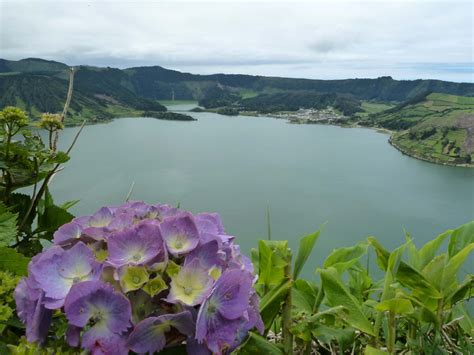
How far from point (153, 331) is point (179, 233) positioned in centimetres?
19

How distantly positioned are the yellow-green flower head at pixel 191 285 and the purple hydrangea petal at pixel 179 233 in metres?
0.05

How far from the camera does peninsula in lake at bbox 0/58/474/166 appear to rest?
78.6 metres

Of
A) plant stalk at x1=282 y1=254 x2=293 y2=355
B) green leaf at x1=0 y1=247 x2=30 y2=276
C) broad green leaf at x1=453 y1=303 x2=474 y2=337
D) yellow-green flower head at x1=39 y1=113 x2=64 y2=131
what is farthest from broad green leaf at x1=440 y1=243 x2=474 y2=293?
yellow-green flower head at x1=39 y1=113 x2=64 y2=131

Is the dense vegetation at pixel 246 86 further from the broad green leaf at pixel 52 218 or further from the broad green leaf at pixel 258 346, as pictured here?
the broad green leaf at pixel 258 346

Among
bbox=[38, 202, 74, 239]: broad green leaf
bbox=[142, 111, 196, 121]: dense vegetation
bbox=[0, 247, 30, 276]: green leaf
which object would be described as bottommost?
bbox=[142, 111, 196, 121]: dense vegetation

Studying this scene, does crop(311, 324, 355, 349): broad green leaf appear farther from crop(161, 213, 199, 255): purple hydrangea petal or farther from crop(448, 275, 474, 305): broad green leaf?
crop(161, 213, 199, 255): purple hydrangea petal

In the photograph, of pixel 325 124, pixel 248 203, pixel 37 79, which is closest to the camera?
pixel 248 203

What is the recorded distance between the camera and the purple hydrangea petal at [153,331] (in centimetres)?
72

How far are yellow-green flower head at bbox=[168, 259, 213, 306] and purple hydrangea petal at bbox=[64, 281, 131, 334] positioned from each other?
3.2 inches

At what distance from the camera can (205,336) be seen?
75 centimetres

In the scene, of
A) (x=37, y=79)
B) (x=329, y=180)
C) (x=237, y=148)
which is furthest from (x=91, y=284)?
(x=37, y=79)

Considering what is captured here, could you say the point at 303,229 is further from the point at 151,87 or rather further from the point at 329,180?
the point at 151,87

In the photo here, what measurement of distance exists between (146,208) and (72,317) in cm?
31

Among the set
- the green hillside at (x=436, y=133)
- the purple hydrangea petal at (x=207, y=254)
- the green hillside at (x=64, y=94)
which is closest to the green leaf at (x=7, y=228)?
the purple hydrangea petal at (x=207, y=254)
